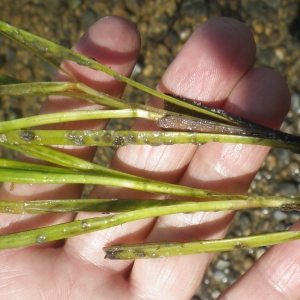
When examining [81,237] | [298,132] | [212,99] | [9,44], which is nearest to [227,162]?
[212,99]

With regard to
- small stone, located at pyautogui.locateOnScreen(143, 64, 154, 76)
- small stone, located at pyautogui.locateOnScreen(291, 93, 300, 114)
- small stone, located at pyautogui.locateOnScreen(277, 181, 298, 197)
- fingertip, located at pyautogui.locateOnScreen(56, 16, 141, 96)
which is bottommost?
small stone, located at pyautogui.locateOnScreen(277, 181, 298, 197)

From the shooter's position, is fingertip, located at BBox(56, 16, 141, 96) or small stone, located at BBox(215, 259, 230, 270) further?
small stone, located at BBox(215, 259, 230, 270)

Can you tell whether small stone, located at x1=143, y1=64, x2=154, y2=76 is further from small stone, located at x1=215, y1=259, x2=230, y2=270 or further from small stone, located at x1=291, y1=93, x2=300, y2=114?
small stone, located at x1=215, y1=259, x2=230, y2=270

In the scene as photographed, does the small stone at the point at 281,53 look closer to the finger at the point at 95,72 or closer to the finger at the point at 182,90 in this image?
the finger at the point at 182,90

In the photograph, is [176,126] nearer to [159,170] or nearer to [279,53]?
[159,170]

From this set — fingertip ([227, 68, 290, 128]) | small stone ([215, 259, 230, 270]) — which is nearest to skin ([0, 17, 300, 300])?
fingertip ([227, 68, 290, 128])

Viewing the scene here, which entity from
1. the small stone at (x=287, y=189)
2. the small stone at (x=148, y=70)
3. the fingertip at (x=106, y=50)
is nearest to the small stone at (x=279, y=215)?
the small stone at (x=287, y=189)

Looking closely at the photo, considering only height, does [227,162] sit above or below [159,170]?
above

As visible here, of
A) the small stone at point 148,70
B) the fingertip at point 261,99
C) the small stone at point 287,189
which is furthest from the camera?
the small stone at point 148,70
